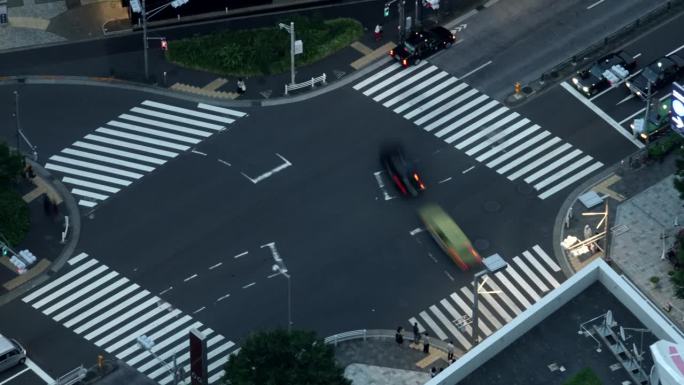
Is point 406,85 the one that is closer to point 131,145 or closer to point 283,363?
point 131,145

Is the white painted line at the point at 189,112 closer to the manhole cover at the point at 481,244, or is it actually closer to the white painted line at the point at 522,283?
the manhole cover at the point at 481,244

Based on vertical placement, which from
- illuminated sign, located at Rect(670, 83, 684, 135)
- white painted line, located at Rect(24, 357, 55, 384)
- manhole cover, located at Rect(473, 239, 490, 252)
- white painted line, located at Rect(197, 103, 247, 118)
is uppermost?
illuminated sign, located at Rect(670, 83, 684, 135)

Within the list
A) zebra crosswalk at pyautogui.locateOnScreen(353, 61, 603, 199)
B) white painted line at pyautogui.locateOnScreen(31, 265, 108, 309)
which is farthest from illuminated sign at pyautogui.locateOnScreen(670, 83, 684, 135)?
white painted line at pyautogui.locateOnScreen(31, 265, 108, 309)

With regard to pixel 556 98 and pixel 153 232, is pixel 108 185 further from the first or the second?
pixel 556 98

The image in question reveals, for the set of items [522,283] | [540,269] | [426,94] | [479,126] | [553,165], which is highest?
[426,94]

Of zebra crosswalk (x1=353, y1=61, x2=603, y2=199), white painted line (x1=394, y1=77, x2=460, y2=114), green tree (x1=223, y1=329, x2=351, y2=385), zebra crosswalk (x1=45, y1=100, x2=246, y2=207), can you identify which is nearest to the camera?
green tree (x1=223, y1=329, x2=351, y2=385)

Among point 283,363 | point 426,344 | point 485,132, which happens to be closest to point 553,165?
point 485,132

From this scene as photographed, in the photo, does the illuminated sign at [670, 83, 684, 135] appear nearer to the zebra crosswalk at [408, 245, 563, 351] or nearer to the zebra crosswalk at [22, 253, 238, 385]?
the zebra crosswalk at [408, 245, 563, 351]
